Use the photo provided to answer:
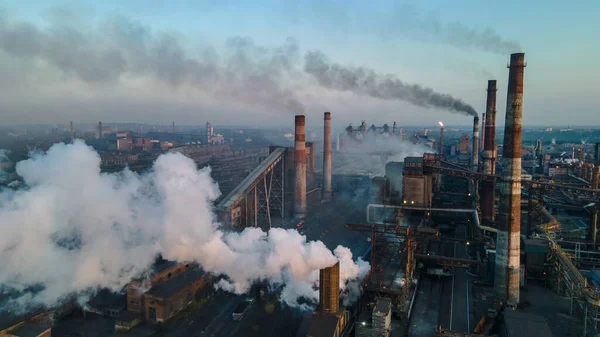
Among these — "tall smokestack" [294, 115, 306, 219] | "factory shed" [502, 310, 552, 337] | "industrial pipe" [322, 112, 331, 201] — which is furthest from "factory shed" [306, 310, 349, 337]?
"industrial pipe" [322, 112, 331, 201]

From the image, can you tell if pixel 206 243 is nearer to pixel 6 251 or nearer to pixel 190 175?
pixel 190 175

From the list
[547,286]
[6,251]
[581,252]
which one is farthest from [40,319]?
[581,252]

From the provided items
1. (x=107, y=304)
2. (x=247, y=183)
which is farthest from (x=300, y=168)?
(x=107, y=304)

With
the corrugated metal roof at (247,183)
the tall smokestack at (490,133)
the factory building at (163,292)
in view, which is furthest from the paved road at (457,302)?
the corrugated metal roof at (247,183)

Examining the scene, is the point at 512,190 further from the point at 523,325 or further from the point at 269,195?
the point at 269,195

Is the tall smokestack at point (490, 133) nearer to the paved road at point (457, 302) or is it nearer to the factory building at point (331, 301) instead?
the paved road at point (457, 302)

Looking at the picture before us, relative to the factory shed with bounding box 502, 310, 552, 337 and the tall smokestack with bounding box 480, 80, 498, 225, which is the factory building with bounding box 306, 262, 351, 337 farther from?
the tall smokestack with bounding box 480, 80, 498, 225
